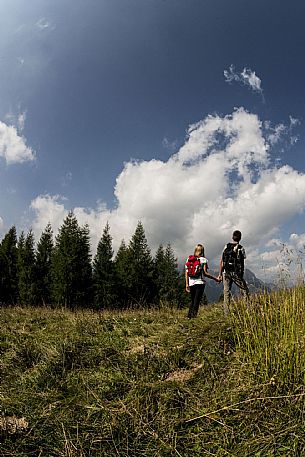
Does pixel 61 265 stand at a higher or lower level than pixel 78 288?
higher

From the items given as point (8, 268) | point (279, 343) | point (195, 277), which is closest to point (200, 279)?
point (195, 277)

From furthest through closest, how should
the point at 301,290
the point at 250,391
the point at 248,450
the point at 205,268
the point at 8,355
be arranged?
the point at 205,268, the point at 8,355, the point at 301,290, the point at 250,391, the point at 248,450

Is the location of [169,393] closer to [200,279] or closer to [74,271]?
[200,279]

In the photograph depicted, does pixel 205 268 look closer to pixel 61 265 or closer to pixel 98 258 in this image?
pixel 61 265

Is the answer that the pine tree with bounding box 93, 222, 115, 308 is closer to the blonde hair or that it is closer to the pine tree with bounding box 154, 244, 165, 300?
the pine tree with bounding box 154, 244, 165, 300

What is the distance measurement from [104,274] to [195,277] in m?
28.6

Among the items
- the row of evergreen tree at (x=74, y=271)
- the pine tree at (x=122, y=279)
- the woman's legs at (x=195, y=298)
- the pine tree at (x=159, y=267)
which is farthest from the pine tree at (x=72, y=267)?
the woman's legs at (x=195, y=298)

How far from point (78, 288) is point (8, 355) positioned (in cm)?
2858

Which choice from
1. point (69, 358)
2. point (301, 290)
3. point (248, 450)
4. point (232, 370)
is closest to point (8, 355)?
point (69, 358)

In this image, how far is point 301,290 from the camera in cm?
344

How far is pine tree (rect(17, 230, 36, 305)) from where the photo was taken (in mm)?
33438

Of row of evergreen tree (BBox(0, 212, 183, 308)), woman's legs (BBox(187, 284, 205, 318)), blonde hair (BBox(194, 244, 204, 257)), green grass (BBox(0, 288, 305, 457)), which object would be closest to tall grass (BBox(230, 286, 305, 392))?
green grass (BBox(0, 288, 305, 457))

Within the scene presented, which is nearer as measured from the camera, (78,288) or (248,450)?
(248,450)

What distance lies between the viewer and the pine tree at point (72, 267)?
3133 centimetres
